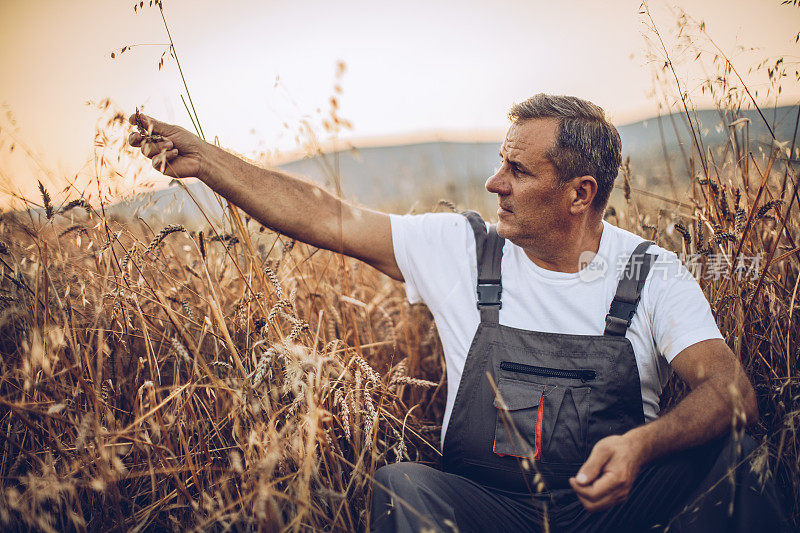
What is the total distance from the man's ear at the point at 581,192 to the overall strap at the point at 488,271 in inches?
13.3

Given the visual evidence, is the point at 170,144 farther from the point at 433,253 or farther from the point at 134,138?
Result: the point at 433,253

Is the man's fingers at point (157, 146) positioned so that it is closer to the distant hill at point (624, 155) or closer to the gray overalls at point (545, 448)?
the distant hill at point (624, 155)

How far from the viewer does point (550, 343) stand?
6.26 ft

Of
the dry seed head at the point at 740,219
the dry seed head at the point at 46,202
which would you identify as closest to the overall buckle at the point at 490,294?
the dry seed head at the point at 740,219

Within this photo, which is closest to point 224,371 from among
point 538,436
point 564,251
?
point 538,436

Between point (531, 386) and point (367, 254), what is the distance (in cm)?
88

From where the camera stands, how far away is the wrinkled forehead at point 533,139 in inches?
81.5

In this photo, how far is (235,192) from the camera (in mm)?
1910

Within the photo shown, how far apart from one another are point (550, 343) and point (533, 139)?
85 cm

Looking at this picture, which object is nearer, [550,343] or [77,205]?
[77,205]

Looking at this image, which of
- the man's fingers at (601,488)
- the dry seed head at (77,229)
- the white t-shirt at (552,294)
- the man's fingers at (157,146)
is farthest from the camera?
the dry seed head at (77,229)

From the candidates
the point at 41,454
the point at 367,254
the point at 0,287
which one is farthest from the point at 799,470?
the point at 0,287

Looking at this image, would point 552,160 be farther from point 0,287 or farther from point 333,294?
point 0,287

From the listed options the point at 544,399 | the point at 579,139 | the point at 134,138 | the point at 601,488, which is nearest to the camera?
the point at 601,488
